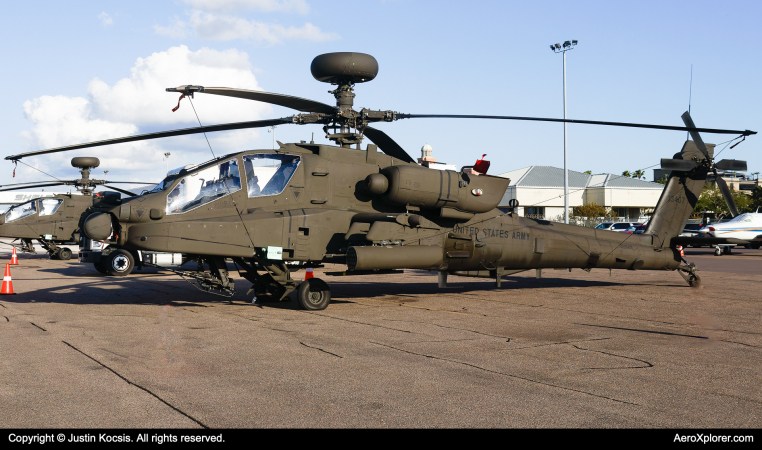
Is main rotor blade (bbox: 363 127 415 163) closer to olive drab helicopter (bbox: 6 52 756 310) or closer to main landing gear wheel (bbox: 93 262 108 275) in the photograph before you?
olive drab helicopter (bbox: 6 52 756 310)

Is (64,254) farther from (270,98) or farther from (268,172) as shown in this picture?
(270,98)

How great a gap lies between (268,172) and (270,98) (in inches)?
61.8

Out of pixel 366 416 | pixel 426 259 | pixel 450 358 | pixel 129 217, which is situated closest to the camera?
pixel 366 416

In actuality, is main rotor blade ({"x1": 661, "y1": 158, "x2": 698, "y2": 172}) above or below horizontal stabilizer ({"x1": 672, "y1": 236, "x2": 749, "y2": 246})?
above

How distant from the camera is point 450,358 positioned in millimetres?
6680

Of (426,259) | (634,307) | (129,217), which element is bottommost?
(634,307)

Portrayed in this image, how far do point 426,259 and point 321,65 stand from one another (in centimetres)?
410

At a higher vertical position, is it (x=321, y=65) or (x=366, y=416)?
(x=321, y=65)

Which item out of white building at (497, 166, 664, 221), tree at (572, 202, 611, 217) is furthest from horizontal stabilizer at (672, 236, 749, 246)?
tree at (572, 202, 611, 217)

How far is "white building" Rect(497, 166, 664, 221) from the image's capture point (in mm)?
68875

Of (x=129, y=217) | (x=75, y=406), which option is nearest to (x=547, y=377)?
(x=75, y=406)

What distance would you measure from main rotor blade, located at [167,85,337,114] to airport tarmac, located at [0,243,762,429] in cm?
370

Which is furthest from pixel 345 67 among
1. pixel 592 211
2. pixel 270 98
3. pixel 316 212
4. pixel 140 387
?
pixel 592 211
